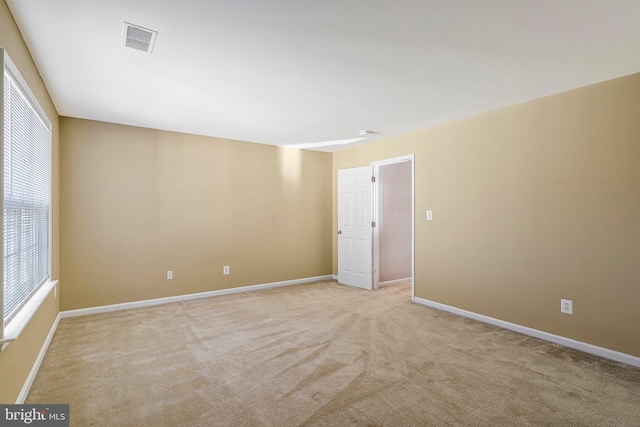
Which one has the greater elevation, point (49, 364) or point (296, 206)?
point (296, 206)

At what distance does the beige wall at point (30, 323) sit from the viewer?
1803mm

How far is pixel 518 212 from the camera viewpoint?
11.4 feet

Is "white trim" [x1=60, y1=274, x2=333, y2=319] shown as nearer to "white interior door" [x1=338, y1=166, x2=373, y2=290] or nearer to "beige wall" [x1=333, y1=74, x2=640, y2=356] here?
"white interior door" [x1=338, y1=166, x2=373, y2=290]

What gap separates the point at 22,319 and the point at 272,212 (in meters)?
3.69

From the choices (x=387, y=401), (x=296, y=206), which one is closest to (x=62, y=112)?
(x=296, y=206)

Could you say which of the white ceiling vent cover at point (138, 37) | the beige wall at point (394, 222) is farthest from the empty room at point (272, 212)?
the beige wall at point (394, 222)

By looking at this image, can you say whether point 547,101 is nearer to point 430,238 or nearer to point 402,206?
point 430,238

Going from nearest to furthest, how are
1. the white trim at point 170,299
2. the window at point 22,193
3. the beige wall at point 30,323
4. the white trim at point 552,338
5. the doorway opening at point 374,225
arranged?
the beige wall at point 30,323 → the window at point 22,193 → the white trim at point 552,338 → the white trim at point 170,299 → the doorway opening at point 374,225

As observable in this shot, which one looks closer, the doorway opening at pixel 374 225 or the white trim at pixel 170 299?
the white trim at pixel 170 299

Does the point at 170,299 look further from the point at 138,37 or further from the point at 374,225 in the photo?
the point at 138,37

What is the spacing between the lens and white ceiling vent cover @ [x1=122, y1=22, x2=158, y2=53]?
81.7 inches

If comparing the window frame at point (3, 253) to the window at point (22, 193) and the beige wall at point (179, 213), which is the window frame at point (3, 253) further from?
the beige wall at point (179, 213)

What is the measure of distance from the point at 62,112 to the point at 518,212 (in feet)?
17.0

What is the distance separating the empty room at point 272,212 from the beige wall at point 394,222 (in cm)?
→ 26
